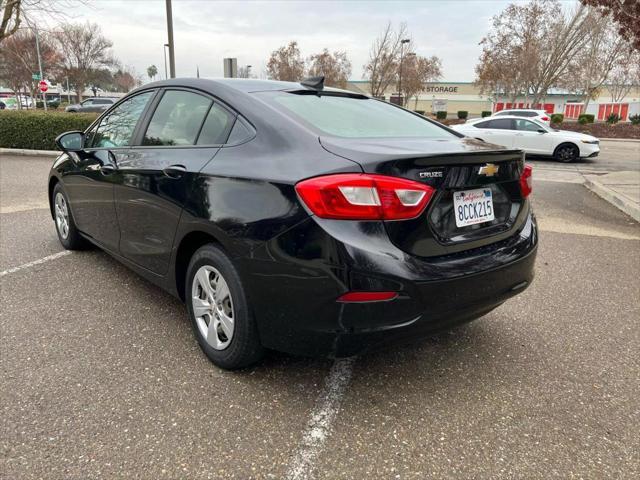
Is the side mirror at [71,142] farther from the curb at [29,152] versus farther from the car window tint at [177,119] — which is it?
the curb at [29,152]

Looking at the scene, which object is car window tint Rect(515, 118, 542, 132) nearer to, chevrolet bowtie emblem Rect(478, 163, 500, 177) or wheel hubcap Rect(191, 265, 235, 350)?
chevrolet bowtie emblem Rect(478, 163, 500, 177)

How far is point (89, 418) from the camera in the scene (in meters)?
2.28

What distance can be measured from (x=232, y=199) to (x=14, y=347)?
5.60ft

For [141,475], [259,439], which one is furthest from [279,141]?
[141,475]

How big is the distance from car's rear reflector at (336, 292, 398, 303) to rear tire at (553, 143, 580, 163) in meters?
15.0

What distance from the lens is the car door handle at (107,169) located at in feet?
11.3

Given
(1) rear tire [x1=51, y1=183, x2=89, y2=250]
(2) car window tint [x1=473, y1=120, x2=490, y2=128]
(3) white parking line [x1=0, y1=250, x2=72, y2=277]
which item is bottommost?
(3) white parking line [x1=0, y1=250, x2=72, y2=277]

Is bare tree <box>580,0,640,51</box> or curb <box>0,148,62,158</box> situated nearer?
bare tree <box>580,0,640,51</box>

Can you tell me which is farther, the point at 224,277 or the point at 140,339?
the point at 140,339

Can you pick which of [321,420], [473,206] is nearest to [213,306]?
[321,420]

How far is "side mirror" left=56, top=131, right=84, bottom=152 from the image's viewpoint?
4048mm

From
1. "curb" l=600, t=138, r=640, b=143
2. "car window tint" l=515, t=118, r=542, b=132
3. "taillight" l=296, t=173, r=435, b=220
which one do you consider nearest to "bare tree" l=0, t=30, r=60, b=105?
"car window tint" l=515, t=118, r=542, b=132

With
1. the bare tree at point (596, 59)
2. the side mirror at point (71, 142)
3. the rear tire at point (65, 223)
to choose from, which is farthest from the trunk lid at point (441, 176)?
the bare tree at point (596, 59)

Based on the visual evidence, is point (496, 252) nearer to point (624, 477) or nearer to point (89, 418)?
point (624, 477)
